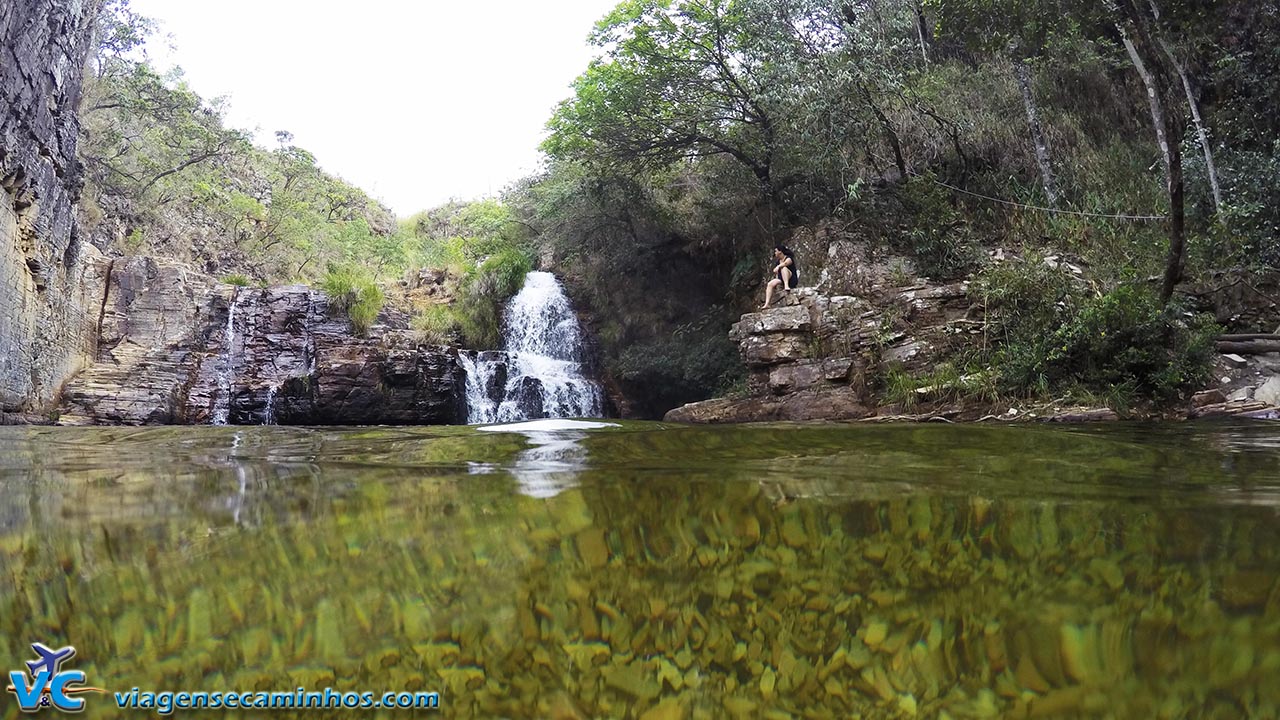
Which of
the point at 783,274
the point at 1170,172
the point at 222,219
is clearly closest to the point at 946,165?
the point at 783,274

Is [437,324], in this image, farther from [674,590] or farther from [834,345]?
[674,590]

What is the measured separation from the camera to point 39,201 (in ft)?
27.9

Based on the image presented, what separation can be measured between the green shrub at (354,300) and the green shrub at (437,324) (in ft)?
2.75

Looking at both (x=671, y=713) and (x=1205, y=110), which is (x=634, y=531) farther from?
(x=1205, y=110)

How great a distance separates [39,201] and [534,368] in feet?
23.3

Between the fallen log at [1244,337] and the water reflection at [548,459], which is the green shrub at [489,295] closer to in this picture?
the water reflection at [548,459]

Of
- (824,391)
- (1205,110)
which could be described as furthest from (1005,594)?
(1205,110)

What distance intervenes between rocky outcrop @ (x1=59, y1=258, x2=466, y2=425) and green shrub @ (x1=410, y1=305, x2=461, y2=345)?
52 centimetres

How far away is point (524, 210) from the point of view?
1659 centimetres

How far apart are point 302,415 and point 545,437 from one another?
8.53m

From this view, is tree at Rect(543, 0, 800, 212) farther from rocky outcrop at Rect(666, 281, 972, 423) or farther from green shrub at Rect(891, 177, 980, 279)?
rocky outcrop at Rect(666, 281, 972, 423)

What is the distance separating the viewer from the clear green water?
2.89 feet

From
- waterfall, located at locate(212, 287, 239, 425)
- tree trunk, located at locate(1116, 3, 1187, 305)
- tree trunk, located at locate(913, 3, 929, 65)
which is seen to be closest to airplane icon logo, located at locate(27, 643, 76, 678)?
tree trunk, located at locate(1116, 3, 1187, 305)

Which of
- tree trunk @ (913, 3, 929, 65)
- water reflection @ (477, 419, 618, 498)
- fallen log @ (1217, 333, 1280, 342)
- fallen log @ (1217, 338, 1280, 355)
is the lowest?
water reflection @ (477, 419, 618, 498)
